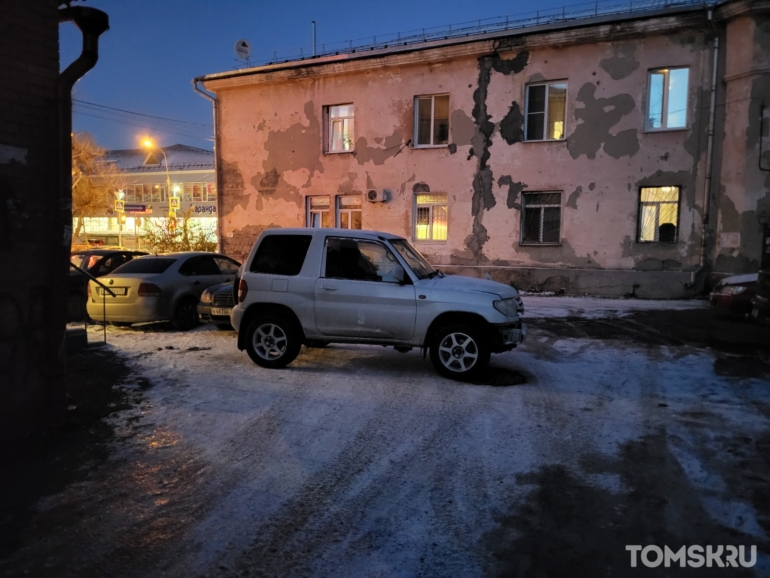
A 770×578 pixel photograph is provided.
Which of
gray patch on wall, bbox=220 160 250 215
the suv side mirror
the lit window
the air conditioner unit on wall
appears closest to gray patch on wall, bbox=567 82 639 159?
the lit window

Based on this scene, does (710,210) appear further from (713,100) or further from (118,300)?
(118,300)

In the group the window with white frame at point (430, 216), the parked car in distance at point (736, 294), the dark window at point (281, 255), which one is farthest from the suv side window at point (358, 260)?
the window with white frame at point (430, 216)

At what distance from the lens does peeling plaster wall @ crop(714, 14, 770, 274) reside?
46.4 feet

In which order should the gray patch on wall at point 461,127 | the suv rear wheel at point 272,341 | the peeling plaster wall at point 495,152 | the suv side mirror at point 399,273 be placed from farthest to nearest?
the gray patch on wall at point 461,127
the peeling plaster wall at point 495,152
the suv rear wheel at point 272,341
the suv side mirror at point 399,273

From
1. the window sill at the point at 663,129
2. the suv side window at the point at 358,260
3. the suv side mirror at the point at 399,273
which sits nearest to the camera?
the suv side mirror at the point at 399,273

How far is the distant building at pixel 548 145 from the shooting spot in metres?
14.9

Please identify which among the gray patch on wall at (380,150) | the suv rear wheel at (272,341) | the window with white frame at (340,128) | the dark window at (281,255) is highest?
the window with white frame at (340,128)

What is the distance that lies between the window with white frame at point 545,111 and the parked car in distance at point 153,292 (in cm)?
1105

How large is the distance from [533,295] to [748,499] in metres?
12.6

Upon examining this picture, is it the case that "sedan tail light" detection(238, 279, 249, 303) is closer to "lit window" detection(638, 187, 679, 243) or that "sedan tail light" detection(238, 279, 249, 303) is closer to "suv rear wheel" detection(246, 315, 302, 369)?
"suv rear wheel" detection(246, 315, 302, 369)

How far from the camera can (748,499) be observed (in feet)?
12.6

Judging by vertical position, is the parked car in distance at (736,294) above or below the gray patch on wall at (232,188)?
below

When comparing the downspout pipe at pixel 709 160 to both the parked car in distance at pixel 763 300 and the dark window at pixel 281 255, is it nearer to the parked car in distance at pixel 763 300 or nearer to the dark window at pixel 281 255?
the parked car in distance at pixel 763 300

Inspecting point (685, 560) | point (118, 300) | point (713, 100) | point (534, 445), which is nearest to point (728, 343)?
point (534, 445)
